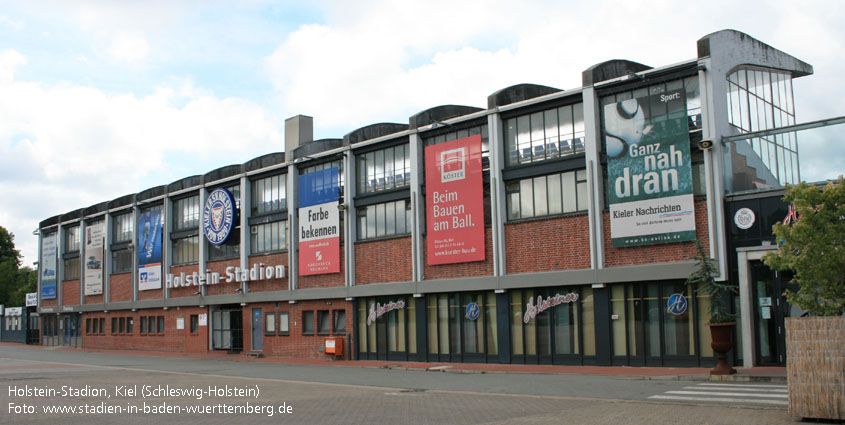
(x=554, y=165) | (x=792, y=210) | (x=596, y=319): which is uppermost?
(x=554, y=165)

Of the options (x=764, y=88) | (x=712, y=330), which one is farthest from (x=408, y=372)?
(x=764, y=88)

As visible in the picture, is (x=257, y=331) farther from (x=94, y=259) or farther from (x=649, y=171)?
(x=649, y=171)

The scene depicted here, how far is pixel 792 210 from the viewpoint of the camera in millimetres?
21406

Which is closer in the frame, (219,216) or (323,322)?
(323,322)

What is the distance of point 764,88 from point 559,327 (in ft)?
36.5

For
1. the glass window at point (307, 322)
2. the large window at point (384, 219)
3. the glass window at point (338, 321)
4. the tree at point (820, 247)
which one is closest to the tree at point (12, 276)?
the glass window at point (307, 322)

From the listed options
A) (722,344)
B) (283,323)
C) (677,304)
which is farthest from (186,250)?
(722,344)

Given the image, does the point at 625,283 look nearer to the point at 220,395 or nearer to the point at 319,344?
the point at 220,395

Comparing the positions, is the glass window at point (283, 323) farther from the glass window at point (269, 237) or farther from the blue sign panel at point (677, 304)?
the blue sign panel at point (677, 304)

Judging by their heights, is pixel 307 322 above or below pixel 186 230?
below

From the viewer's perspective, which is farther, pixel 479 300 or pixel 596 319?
pixel 479 300

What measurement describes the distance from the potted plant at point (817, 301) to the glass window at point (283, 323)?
2827 centimetres

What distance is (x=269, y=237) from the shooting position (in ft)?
133

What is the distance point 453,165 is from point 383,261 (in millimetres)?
5765
